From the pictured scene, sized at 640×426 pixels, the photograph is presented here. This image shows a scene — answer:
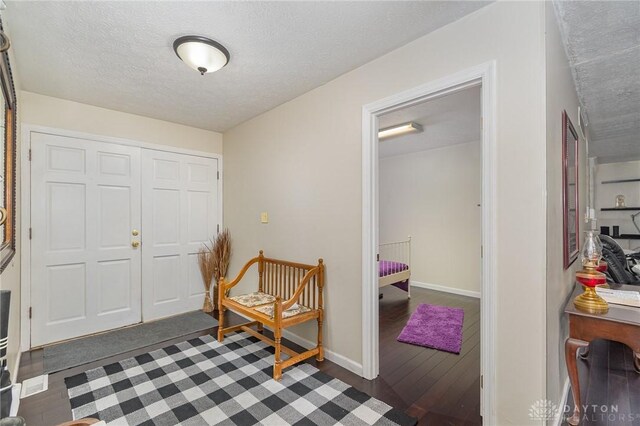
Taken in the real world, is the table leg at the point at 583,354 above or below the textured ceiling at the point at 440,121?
below

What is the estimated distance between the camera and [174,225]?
377 centimetres

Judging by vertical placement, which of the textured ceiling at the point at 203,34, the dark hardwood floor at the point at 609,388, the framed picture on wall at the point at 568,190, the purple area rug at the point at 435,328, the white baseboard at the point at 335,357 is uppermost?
the textured ceiling at the point at 203,34

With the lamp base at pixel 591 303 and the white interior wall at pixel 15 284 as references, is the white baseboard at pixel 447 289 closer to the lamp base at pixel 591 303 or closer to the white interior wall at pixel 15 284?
the lamp base at pixel 591 303

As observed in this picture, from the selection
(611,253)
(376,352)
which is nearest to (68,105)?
(376,352)

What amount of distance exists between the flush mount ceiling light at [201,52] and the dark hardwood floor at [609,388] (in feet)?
10.8

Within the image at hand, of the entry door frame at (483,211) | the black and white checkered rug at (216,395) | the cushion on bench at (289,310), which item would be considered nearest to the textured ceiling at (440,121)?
the entry door frame at (483,211)

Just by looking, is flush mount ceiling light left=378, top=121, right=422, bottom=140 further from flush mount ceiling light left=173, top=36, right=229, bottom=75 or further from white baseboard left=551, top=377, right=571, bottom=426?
white baseboard left=551, top=377, right=571, bottom=426

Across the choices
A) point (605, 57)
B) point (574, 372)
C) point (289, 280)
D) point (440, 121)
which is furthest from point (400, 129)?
point (574, 372)

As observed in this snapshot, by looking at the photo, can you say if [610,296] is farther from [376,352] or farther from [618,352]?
[376,352]

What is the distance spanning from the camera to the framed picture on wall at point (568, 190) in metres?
1.96

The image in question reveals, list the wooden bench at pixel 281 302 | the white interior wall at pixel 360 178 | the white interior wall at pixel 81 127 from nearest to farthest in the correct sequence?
the white interior wall at pixel 360 178 < the wooden bench at pixel 281 302 < the white interior wall at pixel 81 127

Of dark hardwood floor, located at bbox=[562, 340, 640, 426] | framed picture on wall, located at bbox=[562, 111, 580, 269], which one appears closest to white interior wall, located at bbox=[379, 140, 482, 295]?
dark hardwood floor, located at bbox=[562, 340, 640, 426]

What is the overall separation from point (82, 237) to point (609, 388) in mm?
4819

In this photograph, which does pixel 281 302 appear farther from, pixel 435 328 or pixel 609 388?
pixel 609 388
